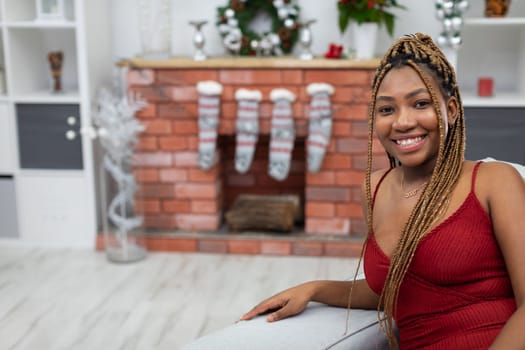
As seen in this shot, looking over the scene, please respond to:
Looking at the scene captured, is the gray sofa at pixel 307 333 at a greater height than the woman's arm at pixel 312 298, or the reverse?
the woman's arm at pixel 312 298

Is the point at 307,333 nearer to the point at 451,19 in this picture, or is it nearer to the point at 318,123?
the point at 318,123

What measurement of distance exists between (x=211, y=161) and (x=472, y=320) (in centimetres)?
247

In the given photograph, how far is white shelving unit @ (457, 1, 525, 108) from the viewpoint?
366 centimetres

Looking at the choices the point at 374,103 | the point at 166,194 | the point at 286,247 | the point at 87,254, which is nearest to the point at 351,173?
the point at 286,247

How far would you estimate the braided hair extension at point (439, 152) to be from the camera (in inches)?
49.0

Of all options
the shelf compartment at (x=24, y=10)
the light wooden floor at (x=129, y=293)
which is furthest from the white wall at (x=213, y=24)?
the light wooden floor at (x=129, y=293)

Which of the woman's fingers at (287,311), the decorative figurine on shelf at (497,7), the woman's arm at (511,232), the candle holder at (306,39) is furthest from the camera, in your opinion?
the candle holder at (306,39)

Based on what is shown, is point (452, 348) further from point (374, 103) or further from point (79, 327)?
point (79, 327)

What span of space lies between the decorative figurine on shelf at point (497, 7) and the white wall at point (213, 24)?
1.02 ft

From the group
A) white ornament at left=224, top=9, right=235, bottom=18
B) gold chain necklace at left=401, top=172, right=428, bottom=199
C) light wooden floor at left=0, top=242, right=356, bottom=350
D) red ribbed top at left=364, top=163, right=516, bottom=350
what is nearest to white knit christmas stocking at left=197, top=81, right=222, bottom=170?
white ornament at left=224, top=9, right=235, bottom=18

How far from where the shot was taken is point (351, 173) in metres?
3.57

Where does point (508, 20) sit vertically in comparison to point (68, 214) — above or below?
above

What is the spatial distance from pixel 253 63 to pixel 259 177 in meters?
0.78

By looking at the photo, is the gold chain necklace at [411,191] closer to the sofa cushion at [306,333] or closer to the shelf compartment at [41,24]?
the sofa cushion at [306,333]
